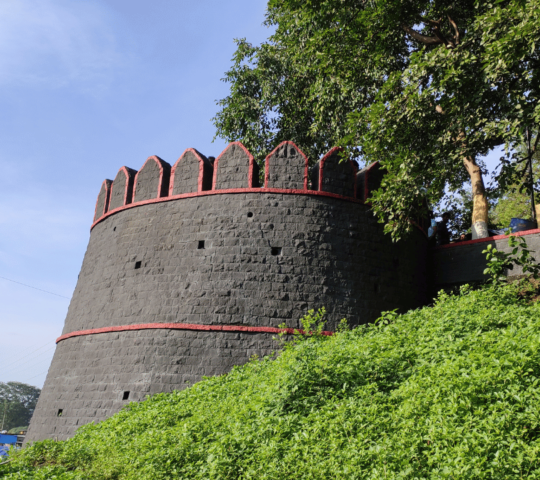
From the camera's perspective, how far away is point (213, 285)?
8.75m

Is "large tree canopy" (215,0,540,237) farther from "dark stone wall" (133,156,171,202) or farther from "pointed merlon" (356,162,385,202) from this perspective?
"dark stone wall" (133,156,171,202)

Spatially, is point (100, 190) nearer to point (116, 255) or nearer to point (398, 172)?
point (116, 255)

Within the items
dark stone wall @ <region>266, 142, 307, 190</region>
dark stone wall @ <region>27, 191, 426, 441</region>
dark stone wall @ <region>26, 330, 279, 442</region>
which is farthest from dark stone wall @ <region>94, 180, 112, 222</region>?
dark stone wall @ <region>266, 142, 307, 190</region>

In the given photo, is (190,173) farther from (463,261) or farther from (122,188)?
(463,261)

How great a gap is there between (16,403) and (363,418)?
→ 78.5 meters

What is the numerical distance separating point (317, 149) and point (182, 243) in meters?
7.79

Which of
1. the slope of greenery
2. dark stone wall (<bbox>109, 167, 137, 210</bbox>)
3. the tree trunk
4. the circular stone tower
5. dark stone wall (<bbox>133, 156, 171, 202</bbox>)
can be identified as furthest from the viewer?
the tree trunk

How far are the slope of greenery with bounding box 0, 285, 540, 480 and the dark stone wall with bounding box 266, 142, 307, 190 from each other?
11.6ft

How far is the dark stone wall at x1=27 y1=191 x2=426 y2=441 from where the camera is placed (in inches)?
332

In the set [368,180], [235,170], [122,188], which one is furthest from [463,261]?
[122,188]

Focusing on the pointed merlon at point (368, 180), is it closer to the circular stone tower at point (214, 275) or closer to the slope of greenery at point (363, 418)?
the circular stone tower at point (214, 275)

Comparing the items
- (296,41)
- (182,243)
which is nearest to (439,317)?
(182,243)

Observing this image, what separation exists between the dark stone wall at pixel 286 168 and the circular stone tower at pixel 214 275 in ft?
0.07

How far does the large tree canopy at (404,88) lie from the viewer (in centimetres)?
777
